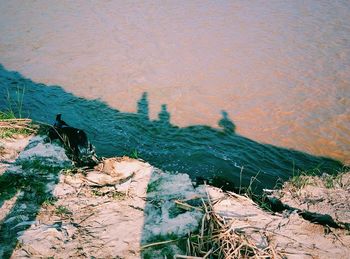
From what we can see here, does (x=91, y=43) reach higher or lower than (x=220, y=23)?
lower

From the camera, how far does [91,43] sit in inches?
285

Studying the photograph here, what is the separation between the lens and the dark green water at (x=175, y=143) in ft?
13.6

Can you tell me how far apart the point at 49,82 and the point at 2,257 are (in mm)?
4367

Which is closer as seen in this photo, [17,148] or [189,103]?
[17,148]

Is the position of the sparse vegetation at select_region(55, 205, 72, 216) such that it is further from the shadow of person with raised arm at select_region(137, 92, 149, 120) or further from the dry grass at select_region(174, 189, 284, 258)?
the shadow of person with raised arm at select_region(137, 92, 149, 120)

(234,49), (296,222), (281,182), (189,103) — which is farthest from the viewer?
(234,49)

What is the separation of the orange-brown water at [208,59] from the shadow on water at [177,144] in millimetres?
191

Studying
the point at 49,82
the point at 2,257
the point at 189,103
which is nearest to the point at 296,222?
the point at 2,257

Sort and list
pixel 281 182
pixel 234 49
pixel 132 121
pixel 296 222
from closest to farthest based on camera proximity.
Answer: pixel 296 222 → pixel 281 182 → pixel 132 121 → pixel 234 49

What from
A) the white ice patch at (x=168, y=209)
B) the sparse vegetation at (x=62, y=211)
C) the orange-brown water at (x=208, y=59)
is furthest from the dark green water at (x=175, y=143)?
the sparse vegetation at (x=62, y=211)

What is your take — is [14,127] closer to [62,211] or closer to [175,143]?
[62,211]

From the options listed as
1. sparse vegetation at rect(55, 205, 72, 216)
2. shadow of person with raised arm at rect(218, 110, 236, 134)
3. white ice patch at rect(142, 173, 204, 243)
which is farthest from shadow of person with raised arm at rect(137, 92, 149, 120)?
sparse vegetation at rect(55, 205, 72, 216)

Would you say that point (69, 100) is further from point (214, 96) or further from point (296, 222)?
point (296, 222)

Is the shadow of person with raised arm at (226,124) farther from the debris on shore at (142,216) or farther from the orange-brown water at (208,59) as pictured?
the debris on shore at (142,216)
